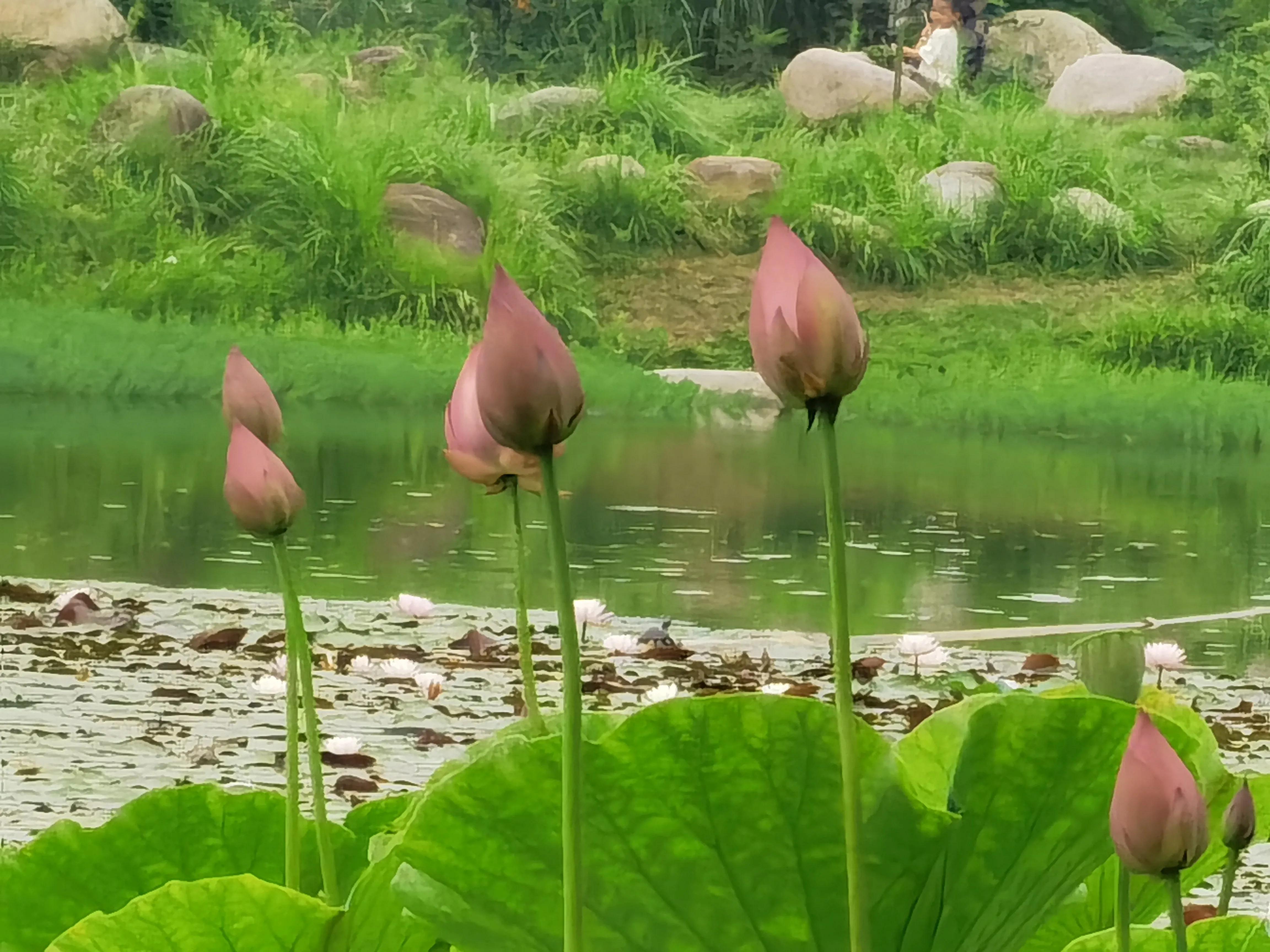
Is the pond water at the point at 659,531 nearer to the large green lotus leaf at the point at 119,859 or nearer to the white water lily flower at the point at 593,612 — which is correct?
the white water lily flower at the point at 593,612

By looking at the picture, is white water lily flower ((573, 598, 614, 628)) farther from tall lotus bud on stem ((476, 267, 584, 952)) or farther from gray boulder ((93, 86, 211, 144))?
tall lotus bud on stem ((476, 267, 584, 952))

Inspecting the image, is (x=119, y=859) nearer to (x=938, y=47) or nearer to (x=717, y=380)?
(x=717, y=380)

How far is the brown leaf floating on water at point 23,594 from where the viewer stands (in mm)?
1223

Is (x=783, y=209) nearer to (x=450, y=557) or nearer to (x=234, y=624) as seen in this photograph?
(x=450, y=557)

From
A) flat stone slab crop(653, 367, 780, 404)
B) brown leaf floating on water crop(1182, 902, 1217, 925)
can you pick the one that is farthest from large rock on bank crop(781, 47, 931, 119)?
brown leaf floating on water crop(1182, 902, 1217, 925)

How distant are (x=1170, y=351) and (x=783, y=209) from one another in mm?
361

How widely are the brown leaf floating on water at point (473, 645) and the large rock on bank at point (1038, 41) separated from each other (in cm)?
64

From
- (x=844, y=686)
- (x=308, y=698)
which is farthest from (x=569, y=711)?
(x=308, y=698)

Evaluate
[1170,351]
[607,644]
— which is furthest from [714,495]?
[1170,351]

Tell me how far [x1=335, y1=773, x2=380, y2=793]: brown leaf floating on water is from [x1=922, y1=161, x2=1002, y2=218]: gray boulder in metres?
0.68

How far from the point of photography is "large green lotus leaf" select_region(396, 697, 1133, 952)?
0.23m

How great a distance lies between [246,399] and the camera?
0.35 m

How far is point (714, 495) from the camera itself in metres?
1.23

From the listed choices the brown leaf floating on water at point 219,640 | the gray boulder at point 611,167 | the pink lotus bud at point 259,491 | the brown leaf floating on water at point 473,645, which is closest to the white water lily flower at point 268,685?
the brown leaf floating on water at point 219,640
